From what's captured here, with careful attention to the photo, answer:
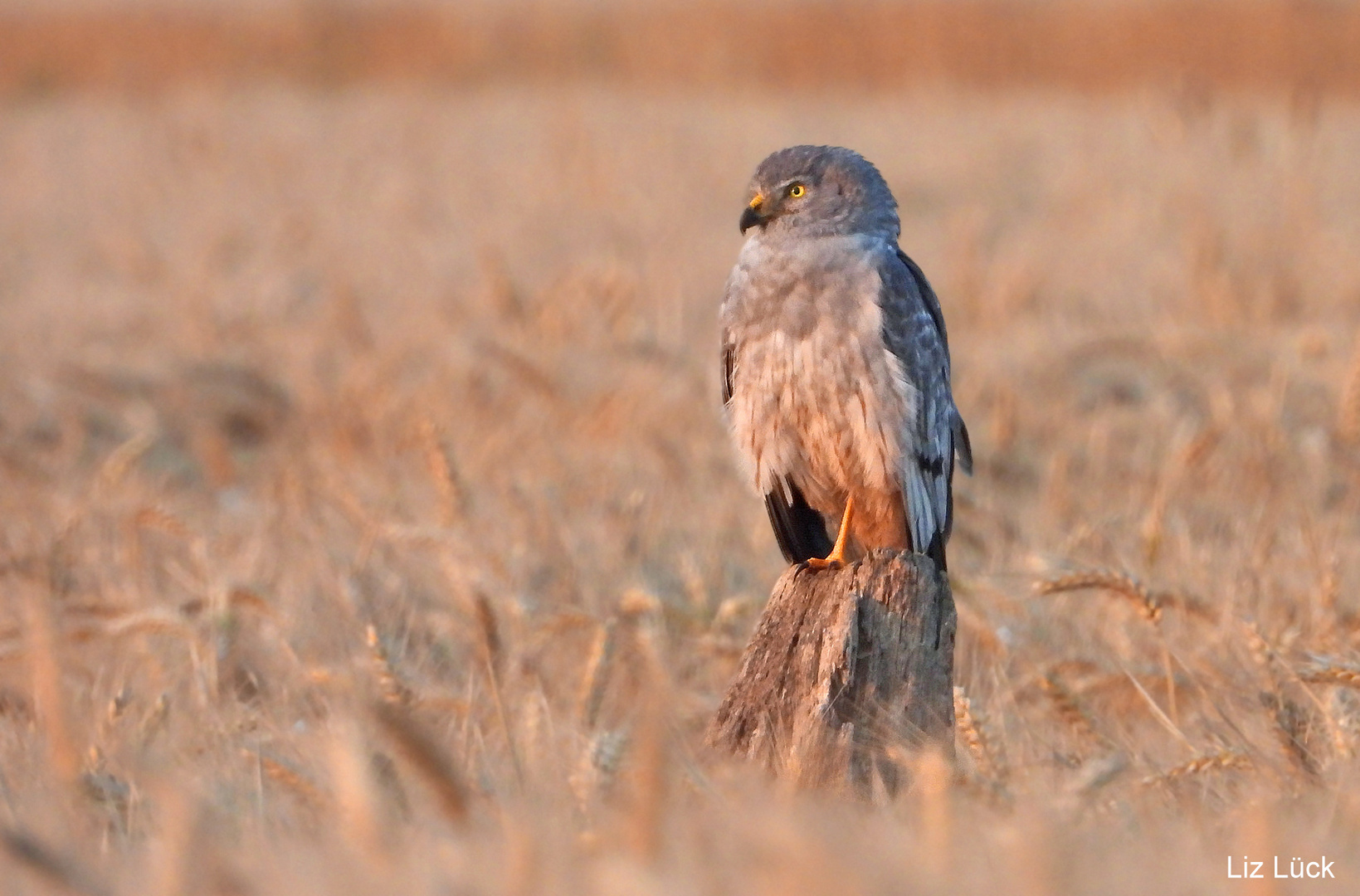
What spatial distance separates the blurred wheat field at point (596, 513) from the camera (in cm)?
211

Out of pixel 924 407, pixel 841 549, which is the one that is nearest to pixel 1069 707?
pixel 841 549

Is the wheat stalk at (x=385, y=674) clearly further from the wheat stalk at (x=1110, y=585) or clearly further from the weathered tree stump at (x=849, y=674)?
the wheat stalk at (x=1110, y=585)

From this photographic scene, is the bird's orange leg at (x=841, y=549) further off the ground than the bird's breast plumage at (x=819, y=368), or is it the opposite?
the bird's breast plumage at (x=819, y=368)

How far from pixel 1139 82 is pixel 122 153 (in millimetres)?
11298

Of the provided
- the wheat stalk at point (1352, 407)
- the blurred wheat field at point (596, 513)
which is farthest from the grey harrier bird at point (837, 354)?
the wheat stalk at point (1352, 407)

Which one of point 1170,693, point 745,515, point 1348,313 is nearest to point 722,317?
point 1170,693

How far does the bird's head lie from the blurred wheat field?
39.1 inches

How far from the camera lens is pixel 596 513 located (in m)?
5.88

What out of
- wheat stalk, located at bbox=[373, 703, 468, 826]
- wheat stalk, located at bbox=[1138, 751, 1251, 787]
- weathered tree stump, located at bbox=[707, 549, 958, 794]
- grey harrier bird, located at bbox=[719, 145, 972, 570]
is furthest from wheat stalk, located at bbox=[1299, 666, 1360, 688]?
wheat stalk, located at bbox=[373, 703, 468, 826]

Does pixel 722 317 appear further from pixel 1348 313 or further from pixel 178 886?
pixel 1348 313

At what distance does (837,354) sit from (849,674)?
1.13 metres

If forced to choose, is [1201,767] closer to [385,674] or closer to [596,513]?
[385,674]

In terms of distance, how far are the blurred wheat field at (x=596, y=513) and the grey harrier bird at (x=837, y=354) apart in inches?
16.3

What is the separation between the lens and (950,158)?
12250 mm
